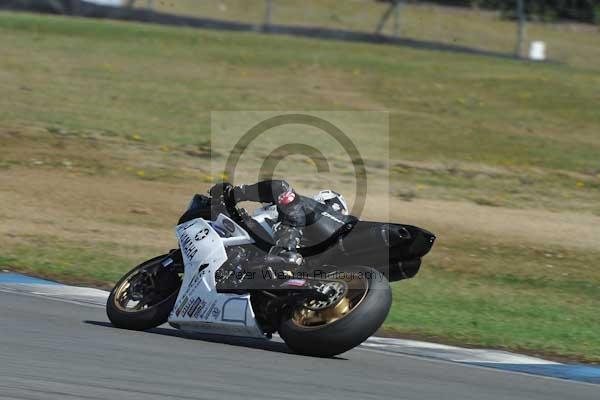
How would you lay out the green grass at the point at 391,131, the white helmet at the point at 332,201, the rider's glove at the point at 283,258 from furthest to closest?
the green grass at the point at 391,131 < the white helmet at the point at 332,201 < the rider's glove at the point at 283,258

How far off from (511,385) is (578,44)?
31.6 m

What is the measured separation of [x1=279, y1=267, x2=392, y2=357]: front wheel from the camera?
25.8 ft

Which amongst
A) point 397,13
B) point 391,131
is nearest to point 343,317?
point 391,131

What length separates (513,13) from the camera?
37.2 m

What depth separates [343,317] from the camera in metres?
7.89

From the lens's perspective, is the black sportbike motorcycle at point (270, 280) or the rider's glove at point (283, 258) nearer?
the black sportbike motorcycle at point (270, 280)

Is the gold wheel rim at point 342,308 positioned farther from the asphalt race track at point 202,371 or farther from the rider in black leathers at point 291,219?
the rider in black leathers at point 291,219

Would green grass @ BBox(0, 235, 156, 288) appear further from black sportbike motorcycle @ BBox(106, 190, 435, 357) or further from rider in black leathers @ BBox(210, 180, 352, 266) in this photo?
rider in black leathers @ BBox(210, 180, 352, 266)

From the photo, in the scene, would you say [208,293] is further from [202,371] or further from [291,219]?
[202,371]

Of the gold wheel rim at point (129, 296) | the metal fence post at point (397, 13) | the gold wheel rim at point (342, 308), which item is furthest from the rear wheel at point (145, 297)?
the metal fence post at point (397, 13)

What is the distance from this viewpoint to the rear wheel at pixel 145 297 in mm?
8922

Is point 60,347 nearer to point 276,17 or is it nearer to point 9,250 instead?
point 9,250

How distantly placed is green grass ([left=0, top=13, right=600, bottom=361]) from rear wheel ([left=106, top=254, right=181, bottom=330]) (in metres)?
2.52

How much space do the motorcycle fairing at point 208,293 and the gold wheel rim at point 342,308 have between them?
17.0 inches
